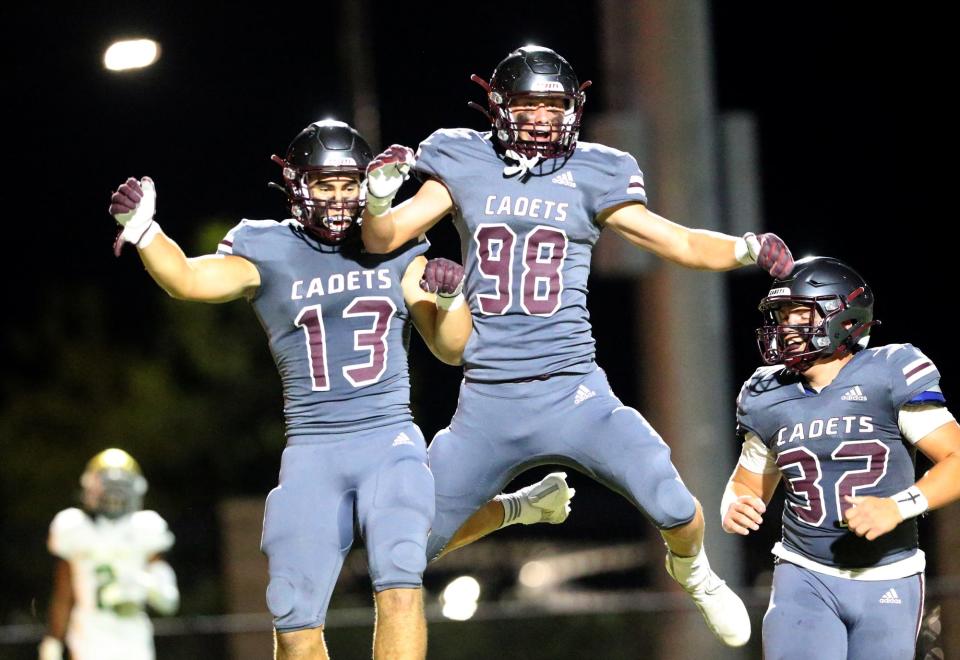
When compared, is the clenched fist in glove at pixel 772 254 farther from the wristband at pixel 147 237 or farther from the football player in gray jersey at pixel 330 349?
the wristband at pixel 147 237

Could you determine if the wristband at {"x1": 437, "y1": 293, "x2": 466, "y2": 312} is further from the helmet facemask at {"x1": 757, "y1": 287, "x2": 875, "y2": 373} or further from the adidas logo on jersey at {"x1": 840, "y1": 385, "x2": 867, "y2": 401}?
the adidas logo on jersey at {"x1": 840, "y1": 385, "x2": 867, "y2": 401}

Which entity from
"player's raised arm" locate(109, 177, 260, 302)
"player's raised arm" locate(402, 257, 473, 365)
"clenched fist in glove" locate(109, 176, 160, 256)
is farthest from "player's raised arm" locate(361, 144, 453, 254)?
"clenched fist in glove" locate(109, 176, 160, 256)

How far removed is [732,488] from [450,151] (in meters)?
1.36

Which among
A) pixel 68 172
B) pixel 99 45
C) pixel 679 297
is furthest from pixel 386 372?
pixel 68 172

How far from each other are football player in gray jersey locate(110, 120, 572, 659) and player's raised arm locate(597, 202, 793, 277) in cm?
58

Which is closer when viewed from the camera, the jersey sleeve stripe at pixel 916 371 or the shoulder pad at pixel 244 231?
the jersey sleeve stripe at pixel 916 371

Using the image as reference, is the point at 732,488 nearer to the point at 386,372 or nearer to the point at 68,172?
the point at 386,372

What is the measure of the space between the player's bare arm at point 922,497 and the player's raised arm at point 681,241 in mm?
752

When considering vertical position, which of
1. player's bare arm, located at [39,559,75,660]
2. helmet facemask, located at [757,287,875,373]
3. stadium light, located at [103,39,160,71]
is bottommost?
player's bare arm, located at [39,559,75,660]

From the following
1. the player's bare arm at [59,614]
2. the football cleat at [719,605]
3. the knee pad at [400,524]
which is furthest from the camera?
the player's bare arm at [59,614]

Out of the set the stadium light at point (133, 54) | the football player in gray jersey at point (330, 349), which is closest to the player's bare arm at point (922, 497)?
the football player in gray jersey at point (330, 349)

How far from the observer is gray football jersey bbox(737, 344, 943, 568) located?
4.63 m

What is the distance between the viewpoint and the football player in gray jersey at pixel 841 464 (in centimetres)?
456

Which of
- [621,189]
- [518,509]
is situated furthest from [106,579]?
[621,189]
